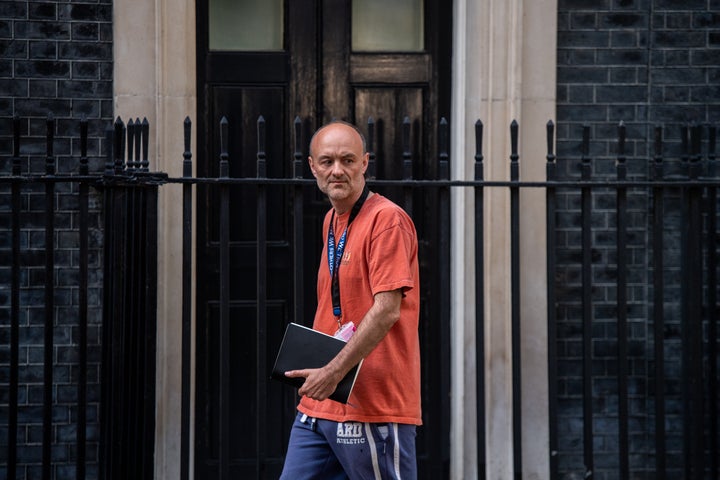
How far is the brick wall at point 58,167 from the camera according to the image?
558cm

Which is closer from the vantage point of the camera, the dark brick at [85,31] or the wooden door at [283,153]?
the dark brick at [85,31]

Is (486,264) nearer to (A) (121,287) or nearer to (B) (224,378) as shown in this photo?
(B) (224,378)

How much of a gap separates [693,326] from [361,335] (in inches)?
76.8

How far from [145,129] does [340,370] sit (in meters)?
1.54

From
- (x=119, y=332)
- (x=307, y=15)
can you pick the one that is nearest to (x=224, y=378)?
(x=119, y=332)

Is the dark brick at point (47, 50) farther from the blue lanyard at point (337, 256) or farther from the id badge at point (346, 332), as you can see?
the id badge at point (346, 332)

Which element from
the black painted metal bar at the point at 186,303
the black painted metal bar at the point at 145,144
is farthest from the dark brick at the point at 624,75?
the black painted metal bar at the point at 145,144

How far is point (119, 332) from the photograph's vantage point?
4.13 meters

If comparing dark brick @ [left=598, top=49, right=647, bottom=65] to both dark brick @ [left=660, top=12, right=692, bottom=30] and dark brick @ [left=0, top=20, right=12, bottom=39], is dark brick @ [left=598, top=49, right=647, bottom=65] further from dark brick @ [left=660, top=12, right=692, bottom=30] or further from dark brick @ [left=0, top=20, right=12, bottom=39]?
dark brick @ [left=0, top=20, right=12, bottom=39]

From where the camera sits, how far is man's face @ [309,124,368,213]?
3500mm

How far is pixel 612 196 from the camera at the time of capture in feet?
19.0

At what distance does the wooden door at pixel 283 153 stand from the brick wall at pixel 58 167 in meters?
0.64

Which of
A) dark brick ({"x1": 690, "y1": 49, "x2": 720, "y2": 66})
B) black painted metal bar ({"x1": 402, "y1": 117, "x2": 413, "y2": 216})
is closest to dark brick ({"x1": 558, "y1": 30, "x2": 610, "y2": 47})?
dark brick ({"x1": 690, "y1": 49, "x2": 720, "y2": 66})

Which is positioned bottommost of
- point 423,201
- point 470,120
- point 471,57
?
point 423,201
